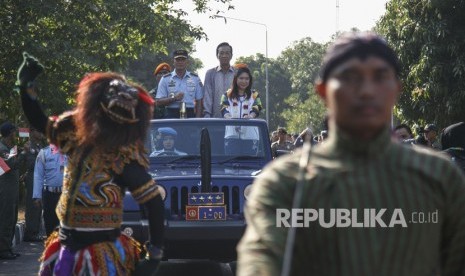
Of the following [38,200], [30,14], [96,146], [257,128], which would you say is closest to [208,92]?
[257,128]

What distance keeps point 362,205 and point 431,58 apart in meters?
24.1

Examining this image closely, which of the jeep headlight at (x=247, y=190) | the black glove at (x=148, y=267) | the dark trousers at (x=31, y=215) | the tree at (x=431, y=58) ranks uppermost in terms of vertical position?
the tree at (x=431, y=58)

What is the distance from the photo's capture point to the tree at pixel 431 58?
27.0 metres

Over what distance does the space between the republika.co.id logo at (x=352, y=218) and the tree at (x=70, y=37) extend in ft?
64.2

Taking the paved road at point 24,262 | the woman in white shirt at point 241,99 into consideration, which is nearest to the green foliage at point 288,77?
the paved road at point 24,262

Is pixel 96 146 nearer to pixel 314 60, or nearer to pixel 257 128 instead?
pixel 257 128

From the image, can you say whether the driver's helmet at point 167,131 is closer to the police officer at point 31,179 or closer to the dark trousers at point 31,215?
the police officer at point 31,179

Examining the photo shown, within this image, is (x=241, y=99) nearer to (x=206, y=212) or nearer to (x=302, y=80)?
(x=206, y=212)

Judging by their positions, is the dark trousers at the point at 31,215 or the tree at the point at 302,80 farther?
the tree at the point at 302,80

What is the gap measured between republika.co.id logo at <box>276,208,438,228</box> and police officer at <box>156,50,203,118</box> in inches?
420

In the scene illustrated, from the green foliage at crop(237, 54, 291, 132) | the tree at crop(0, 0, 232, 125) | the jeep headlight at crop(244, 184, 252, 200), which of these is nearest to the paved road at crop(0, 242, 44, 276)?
the jeep headlight at crop(244, 184, 252, 200)

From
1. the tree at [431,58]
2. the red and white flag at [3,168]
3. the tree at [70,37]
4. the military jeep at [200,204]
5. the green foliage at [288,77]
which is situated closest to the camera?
the military jeep at [200,204]

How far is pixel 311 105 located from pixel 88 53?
8368cm

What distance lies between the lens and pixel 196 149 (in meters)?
12.6
